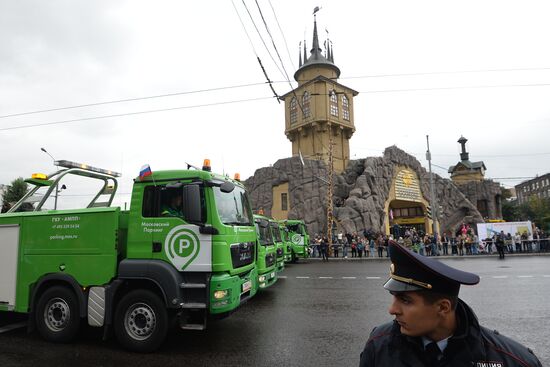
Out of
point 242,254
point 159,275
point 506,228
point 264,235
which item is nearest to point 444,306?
point 159,275

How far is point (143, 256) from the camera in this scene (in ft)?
18.2

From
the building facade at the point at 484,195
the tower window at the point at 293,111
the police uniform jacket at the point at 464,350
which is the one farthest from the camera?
the building facade at the point at 484,195

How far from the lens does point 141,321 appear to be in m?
5.45

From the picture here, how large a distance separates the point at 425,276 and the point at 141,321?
506cm

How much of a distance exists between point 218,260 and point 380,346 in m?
3.83

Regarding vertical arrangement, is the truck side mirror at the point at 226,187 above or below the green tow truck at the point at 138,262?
above

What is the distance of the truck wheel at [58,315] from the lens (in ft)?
18.8

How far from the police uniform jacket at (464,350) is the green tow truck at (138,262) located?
12.5 ft

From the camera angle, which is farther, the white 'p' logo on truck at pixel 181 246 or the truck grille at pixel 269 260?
the truck grille at pixel 269 260

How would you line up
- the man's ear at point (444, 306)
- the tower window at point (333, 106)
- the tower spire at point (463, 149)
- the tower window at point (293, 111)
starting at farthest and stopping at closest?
the tower spire at point (463, 149)
the tower window at point (293, 111)
the tower window at point (333, 106)
the man's ear at point (444, 306)

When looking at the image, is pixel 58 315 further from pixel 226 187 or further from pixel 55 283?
pixel 226 187

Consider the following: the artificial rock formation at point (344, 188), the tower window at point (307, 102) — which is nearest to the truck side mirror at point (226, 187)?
the artificial rock formation at point (344, 188)

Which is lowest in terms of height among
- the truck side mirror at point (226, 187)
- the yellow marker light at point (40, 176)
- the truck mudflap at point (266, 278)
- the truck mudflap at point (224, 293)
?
the truck mudflap at point (266, 278)

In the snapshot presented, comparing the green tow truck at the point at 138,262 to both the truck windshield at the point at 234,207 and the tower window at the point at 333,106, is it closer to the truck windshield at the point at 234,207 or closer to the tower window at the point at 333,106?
the truck windshield at the point at 234,207
